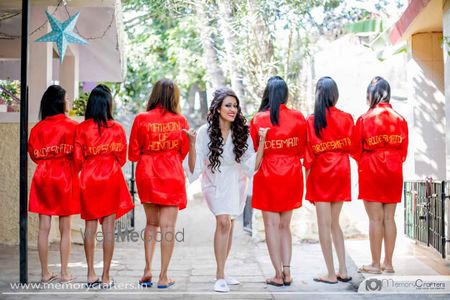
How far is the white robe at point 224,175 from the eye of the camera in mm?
5367

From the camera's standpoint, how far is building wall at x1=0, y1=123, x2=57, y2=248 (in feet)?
25.3

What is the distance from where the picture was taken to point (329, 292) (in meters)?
5.19

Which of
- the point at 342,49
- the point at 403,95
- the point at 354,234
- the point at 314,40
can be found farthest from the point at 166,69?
the point at 354,234

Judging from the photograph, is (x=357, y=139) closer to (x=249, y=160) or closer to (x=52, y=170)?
(x=249, y=160)

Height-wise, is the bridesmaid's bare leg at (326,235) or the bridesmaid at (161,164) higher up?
the bridesmaid at (161,164)

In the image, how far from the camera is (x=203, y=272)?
629 centimetres

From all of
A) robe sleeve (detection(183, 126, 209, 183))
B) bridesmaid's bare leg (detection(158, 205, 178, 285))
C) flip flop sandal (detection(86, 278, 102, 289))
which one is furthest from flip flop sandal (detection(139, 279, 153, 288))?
robe sleeve (detection(183, 126, 209, 183))

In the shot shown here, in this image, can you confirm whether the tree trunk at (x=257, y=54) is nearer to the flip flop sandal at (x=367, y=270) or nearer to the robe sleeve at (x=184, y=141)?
the robe sleeve at (x=184, y=141)

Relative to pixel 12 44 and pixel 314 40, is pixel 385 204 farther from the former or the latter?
pixel 314 40

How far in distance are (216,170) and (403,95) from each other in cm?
628

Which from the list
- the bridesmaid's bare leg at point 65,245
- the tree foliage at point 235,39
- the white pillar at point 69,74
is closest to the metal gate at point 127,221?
the white pillar at point 69,74

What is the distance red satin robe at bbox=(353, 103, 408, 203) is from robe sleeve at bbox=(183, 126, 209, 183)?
4.71 ft

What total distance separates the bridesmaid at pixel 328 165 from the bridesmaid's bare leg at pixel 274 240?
1.32 ft

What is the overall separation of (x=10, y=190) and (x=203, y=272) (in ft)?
9.82
